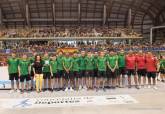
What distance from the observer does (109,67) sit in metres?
15.7

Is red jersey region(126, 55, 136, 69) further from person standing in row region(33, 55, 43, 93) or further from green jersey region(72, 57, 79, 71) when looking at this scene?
person standing in row region(33, 55, 43, 93)

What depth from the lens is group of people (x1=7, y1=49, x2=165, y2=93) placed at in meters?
15.3

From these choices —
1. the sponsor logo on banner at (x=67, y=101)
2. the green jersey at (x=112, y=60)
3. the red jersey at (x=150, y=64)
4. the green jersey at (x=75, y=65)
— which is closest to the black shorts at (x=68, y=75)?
the green jersey at (x=75, y=65)

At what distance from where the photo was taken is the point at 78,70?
51.5 feet

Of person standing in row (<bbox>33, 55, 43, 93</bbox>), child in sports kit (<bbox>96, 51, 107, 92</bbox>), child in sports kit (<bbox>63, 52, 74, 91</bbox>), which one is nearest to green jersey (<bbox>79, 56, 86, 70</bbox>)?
child in sports kit (<bbox>63, 52, 74, 91</bbox>)

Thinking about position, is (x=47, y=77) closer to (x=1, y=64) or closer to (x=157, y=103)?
(x=157, y=103)

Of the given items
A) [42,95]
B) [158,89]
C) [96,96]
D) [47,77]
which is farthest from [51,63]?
[158,89]

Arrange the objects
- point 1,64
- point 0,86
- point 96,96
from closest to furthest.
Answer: point 96,96 < point 0,86 < point 1,64

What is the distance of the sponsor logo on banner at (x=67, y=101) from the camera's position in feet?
40.0

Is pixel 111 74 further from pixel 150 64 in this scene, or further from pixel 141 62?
pixel 150 64

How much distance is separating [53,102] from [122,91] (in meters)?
3.65

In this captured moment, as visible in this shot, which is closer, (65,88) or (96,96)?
(96,96)

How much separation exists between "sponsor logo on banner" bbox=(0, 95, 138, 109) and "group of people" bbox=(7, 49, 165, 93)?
205cm

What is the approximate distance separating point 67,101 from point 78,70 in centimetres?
309
